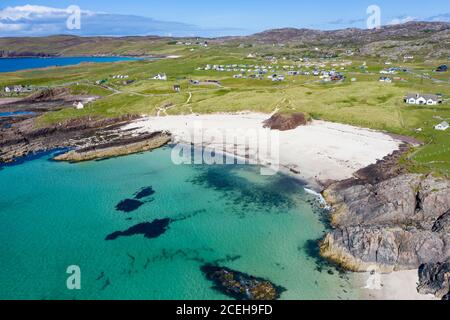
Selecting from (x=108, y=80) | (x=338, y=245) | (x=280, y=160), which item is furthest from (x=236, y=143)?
(x=108, y=80)

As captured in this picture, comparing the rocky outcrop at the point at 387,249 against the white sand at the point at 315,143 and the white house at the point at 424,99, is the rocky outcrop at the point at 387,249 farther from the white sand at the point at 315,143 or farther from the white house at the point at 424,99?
the white house at the point at 424,99

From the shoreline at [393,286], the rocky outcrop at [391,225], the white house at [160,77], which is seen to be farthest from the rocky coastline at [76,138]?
the white house at [160,77]

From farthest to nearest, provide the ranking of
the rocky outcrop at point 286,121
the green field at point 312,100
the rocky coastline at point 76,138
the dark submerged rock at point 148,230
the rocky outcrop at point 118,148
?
the rocky outcrop at point 286,121 < the rocky coastline at point 76,138 < the green field at point 312,100 < the rocky outcrop at point 118,148 < the dark submerged rock at point 148,230

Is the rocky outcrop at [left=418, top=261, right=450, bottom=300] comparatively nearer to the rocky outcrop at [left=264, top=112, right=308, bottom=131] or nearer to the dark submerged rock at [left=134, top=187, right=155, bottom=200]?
the dark submerged rock at [left=134, top=187, right=155, bottom=200]

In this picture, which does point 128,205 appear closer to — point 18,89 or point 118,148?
point 118,148

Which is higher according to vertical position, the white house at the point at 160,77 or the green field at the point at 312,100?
the white house at the point at 160,77

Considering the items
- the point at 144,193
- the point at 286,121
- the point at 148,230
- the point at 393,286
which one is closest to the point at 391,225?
the point at 393,286
